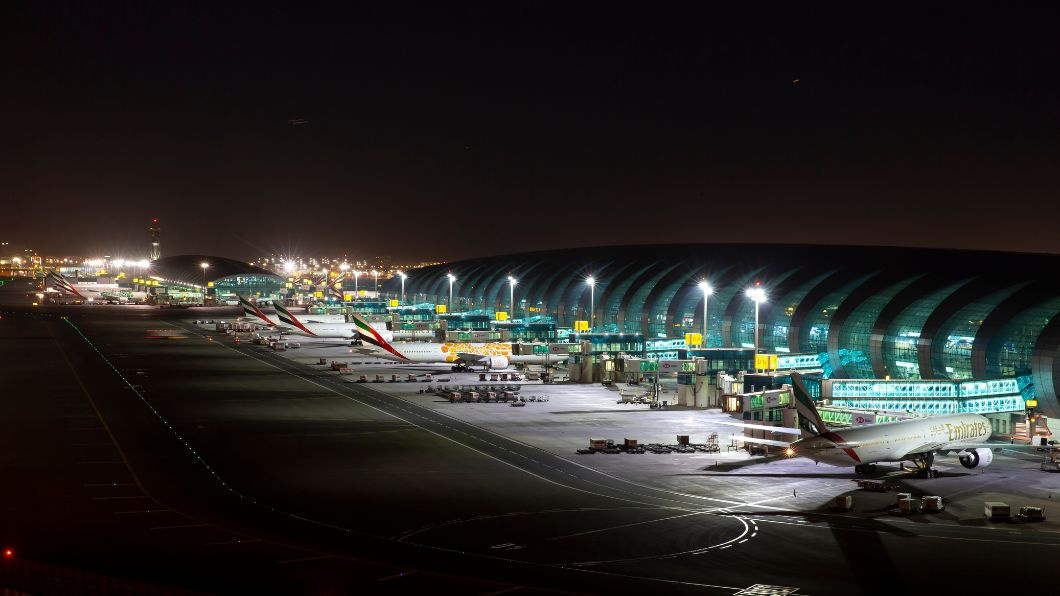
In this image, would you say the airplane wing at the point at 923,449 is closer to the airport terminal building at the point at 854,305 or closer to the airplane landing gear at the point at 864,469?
the airplane landing gear at the point at 864,469

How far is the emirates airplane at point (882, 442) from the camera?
4247 cm

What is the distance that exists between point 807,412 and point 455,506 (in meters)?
16.3

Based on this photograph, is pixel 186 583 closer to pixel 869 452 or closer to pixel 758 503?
pixel 758 503

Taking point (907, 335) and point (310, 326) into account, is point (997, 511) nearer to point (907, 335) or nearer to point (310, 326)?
point (907, 335)

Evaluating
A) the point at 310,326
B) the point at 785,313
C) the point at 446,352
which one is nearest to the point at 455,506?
the point at 446,352

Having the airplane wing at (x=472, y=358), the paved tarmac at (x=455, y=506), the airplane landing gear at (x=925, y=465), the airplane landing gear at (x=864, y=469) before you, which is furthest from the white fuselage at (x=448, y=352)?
the airplane landing gear at (x=925, y=465)

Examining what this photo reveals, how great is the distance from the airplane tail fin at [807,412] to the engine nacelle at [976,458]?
332 inches

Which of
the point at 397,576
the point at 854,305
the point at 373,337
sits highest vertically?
the point at 854,305

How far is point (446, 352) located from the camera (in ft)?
325

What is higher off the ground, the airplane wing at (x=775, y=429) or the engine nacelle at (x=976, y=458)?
the airplane wing at (x=775, y=429)

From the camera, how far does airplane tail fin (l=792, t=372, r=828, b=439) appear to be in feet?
142

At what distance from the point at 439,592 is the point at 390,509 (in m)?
10.8

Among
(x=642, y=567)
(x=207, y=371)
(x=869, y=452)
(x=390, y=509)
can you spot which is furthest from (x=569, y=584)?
(x=207, y=371)

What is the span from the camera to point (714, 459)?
4938 cm
